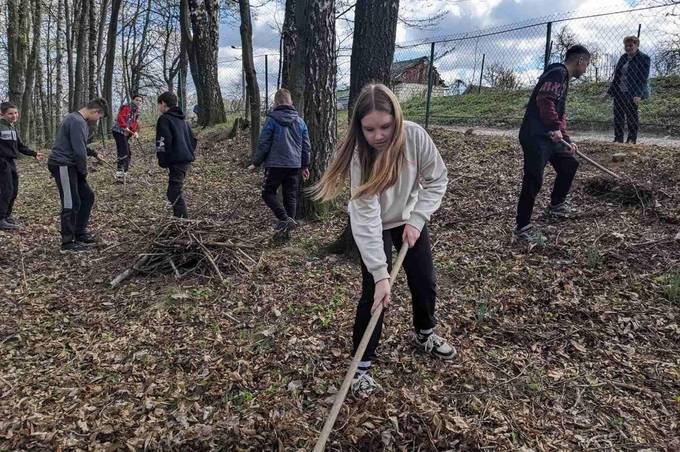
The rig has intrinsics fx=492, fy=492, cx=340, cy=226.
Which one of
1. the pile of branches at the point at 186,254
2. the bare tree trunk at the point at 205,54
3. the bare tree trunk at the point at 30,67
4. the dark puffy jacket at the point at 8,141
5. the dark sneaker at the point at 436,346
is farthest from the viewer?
the bare tree trunk at the point at 30,67

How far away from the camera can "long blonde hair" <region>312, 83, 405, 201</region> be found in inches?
95.2

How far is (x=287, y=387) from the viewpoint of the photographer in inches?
117

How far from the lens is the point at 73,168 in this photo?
5.37 meters

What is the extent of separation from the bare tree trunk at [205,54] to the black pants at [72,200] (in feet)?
26.4

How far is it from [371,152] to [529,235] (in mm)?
2733

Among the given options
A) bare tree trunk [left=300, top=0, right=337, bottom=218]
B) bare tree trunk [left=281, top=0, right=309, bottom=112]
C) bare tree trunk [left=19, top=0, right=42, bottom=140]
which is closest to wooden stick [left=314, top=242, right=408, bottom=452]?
bare tree trunk [left=300, top=0, right=337, bottom=218]

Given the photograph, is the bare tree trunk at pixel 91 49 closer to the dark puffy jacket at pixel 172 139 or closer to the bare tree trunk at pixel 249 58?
the bare tree trunk at pixel 249 58

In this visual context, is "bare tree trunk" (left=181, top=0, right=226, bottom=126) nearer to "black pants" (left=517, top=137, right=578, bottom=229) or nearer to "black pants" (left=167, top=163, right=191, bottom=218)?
"black pants" (left=167, top=163, right=191, bottom=218)

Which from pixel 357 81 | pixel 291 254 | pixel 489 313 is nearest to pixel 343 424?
pixel 489 313

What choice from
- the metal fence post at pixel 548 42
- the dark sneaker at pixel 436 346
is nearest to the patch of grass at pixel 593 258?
the dark sneaker at pixel 436 346

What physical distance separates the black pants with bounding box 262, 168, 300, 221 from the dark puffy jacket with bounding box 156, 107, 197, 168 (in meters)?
1.14

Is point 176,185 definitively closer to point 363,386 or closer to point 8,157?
point 8,157

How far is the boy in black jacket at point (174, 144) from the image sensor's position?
5637 mm

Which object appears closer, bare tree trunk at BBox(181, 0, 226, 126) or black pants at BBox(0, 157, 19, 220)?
black pants at BBox(0, 157, 19, 220)
